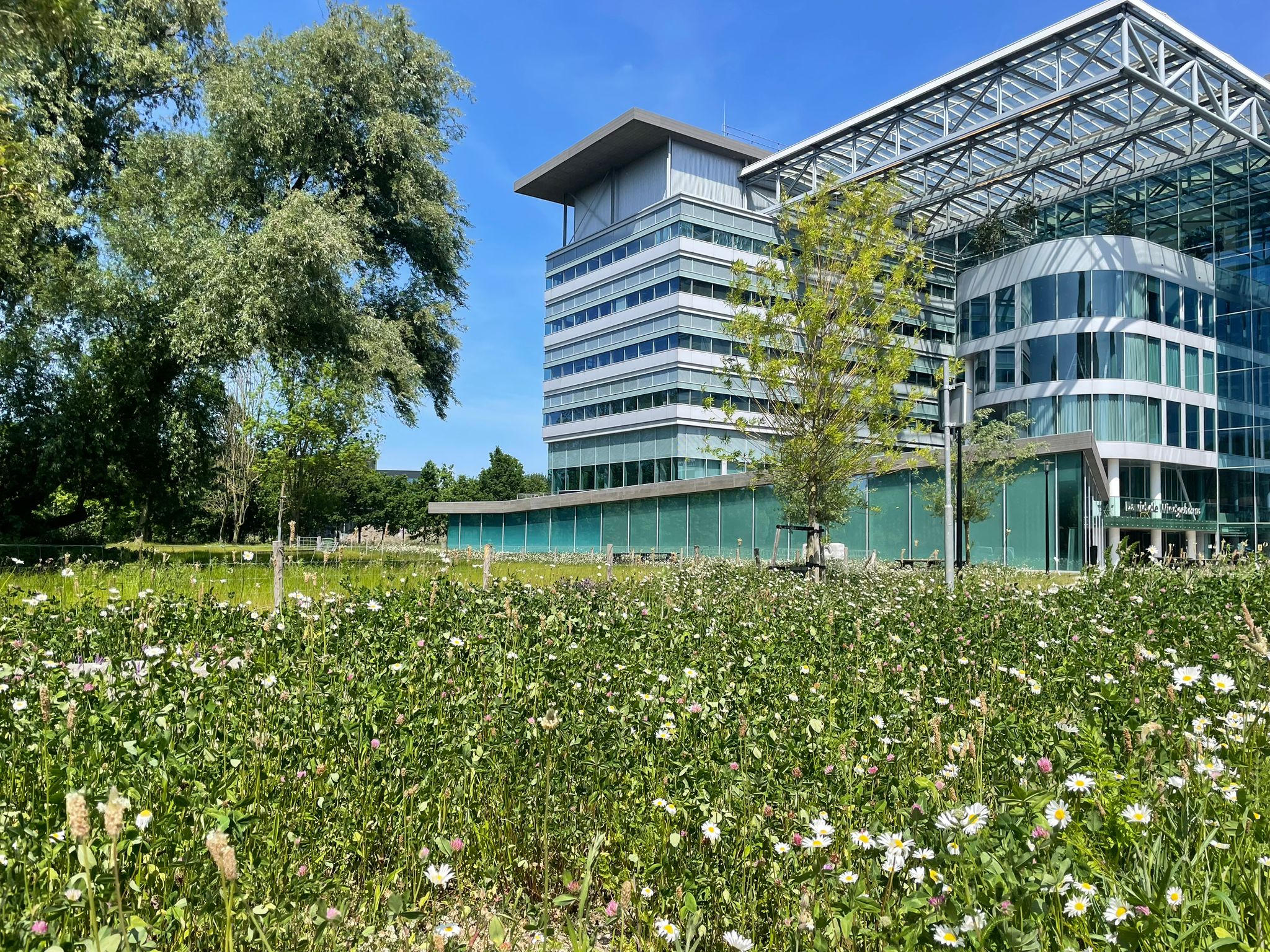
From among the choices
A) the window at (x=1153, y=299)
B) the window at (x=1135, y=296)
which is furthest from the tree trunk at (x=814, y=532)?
the window at (x=1153, y=299)

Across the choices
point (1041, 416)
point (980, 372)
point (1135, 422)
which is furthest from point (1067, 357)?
point (980, 372)

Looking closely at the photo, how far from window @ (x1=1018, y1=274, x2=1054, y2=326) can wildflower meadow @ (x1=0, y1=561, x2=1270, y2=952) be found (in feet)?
136

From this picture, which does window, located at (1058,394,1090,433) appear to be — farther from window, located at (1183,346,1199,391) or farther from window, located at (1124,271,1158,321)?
window, located at (1183,346,1199,391)

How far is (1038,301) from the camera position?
42.8 m

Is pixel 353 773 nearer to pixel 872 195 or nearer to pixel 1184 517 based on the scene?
pixel 872 195

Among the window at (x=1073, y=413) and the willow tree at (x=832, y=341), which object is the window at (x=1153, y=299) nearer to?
the window at (x=1073, y=413)

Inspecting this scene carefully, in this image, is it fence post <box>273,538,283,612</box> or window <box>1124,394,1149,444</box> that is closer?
fence post <box>273,538,283,612</box>

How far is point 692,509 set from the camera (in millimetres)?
35500

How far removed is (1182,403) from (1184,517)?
560 cm

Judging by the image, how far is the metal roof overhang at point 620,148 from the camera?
50.8 meters

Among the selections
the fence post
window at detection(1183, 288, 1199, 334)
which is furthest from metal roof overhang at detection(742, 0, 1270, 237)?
the fence post

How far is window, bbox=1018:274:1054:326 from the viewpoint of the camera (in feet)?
138

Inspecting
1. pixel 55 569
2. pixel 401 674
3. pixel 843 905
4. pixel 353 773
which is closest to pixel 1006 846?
pixel 843 905

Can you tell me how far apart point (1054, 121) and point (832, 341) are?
2782cm
